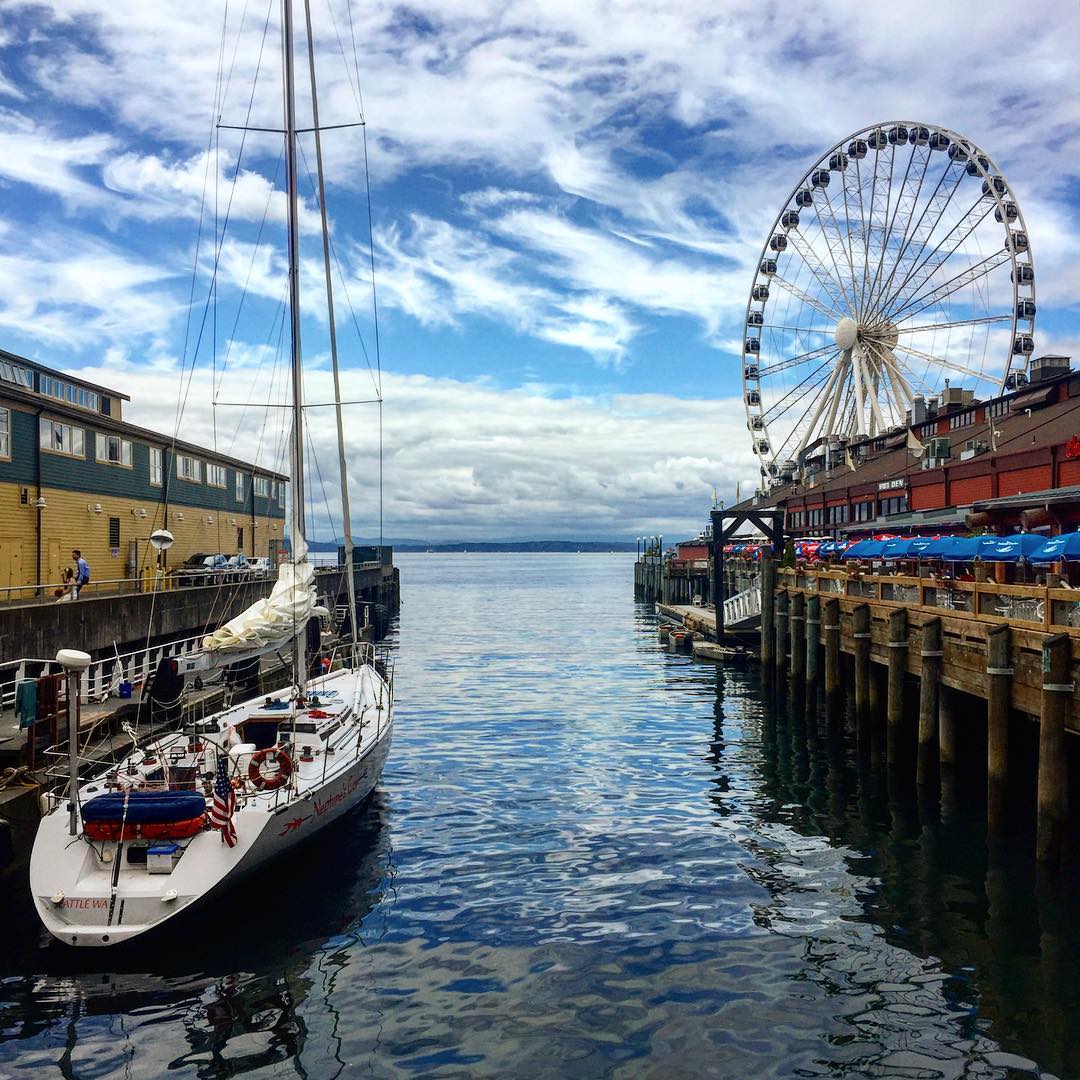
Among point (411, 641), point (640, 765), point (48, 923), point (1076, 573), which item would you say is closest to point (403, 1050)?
point (48, 923)

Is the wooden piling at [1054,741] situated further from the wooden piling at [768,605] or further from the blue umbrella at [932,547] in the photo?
the wooden piling at [768,605]

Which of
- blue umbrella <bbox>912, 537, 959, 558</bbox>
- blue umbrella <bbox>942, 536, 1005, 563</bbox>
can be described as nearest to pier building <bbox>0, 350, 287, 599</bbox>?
blue umbrella <bbox>912, 537, 959, 558</bbox>

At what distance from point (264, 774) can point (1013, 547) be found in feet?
53.1

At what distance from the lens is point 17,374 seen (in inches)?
1633

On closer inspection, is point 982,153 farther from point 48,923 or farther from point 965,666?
point 48,923

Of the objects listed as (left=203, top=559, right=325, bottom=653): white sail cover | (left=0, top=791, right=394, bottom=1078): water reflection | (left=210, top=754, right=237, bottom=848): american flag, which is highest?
(left=203, top=559, right=325, bottom=653): white sail cover

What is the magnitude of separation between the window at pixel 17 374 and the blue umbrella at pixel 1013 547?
3666cm

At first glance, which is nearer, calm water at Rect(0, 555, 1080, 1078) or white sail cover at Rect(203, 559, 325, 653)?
calm water at Rect(0, 555, 1080, 1078)

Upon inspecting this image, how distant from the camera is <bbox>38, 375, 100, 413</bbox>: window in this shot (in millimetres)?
43969

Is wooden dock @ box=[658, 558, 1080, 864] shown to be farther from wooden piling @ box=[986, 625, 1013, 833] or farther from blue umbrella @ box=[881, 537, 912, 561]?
blue umbrella @ box=[881, 537, 912, 561]

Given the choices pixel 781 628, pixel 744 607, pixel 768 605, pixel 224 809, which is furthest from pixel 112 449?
pixel 744 607

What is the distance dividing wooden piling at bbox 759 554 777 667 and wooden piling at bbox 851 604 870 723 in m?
12.5

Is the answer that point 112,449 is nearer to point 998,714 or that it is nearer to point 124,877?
point 124,877

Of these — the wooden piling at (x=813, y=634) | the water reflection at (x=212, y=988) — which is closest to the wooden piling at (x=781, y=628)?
the wooden piling at (x=813, y=634)
